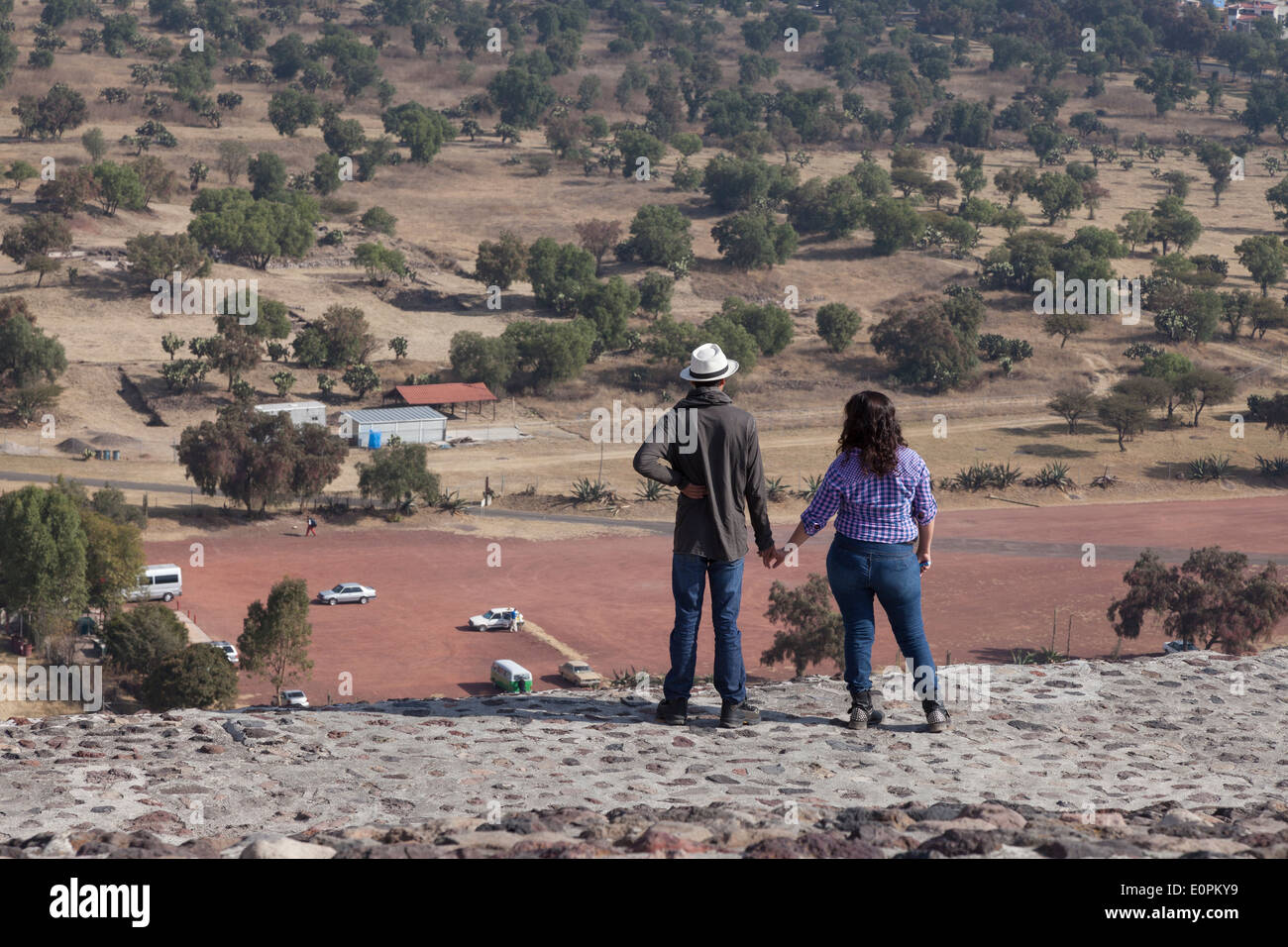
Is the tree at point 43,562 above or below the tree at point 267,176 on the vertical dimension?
below

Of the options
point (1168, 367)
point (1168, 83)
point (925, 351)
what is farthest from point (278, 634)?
point (1168, 83)

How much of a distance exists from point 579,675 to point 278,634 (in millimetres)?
8087

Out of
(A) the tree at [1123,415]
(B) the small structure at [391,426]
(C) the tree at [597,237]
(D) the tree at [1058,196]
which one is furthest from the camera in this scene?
(D) the tree at [1058,196]

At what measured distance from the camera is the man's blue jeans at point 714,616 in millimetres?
11031

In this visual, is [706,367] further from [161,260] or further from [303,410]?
[161,260]

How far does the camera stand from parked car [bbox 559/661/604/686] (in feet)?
123

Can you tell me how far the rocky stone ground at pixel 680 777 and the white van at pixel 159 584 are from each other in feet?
109

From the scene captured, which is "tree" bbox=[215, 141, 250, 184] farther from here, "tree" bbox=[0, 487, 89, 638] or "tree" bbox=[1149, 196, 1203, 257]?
"tree" bbox=[0, 487, 89, 638]

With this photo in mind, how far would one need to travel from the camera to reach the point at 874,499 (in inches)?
422

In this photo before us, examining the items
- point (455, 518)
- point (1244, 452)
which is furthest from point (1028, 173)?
point (455, 518)

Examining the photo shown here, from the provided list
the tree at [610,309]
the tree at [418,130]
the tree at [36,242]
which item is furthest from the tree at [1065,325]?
the tree at [36,242]

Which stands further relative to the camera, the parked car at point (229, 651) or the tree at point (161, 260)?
the tree at point (161, 260)

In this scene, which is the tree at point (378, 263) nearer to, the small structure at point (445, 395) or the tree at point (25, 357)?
the small structure at point (445, 395)
